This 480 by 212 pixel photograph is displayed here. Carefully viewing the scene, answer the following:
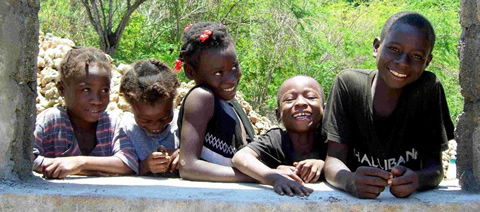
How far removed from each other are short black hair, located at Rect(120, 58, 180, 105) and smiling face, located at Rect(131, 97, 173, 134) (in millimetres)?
22

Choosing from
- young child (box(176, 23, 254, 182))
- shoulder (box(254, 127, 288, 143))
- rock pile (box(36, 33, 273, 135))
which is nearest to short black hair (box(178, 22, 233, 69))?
young child (box(176, 23, 254, 182))

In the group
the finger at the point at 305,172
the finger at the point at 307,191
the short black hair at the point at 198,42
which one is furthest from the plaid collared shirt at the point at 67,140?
the finger at the point at 307,191

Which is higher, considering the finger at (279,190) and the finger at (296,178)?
the finger at (296,178)

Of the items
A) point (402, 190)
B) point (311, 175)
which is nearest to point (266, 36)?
point (311, 175)

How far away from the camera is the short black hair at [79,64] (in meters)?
3.09

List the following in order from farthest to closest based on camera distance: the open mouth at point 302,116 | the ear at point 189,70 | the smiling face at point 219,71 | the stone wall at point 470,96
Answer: the ear at point 189,70
the smiling face at point 219,71
the open mouth at point 302,116
the stone wall at point 470,96

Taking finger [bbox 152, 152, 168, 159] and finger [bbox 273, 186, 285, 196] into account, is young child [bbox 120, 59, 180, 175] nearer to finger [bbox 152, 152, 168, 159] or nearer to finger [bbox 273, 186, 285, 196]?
finger [bbox 152, 152, 168, 159]

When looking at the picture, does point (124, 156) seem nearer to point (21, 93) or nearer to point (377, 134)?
point (21, 93)

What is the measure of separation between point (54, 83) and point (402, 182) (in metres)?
3.51

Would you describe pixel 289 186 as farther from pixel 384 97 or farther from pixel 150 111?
pixel 150 111

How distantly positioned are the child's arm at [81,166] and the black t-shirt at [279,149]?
26.0 inches

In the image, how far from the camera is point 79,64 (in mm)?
3104

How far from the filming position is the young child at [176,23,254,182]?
113 inches

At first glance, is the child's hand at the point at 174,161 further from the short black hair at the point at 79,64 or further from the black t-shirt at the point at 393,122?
the black t-shirt at the point at 393,122
